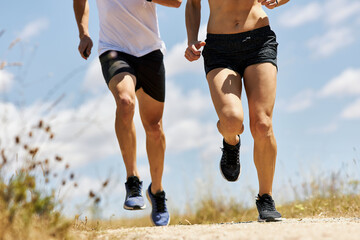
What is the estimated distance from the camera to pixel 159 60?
4.77 metres

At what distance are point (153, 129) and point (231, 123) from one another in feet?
2.90

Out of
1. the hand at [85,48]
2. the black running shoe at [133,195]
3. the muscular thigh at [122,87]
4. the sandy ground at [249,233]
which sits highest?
the hand at [85,48]

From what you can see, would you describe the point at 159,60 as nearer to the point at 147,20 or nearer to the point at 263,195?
the point at 147,20

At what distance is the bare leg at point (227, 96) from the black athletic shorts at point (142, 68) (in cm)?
60

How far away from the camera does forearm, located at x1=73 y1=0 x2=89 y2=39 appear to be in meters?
4.77

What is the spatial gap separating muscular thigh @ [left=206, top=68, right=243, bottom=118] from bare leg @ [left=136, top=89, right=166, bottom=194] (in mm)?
700

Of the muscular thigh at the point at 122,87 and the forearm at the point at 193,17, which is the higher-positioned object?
the forearm at the point at 193,17

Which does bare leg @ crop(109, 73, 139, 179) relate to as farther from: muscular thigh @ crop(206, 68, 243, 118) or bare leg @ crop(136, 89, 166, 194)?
muscular thigh @ crop(206, 68, 243, 118)

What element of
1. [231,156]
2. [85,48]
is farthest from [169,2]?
[231,156]

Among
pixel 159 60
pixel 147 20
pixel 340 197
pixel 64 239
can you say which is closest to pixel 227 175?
pixel 159 60

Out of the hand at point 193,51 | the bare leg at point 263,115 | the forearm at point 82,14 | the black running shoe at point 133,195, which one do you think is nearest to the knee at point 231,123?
the bare leg at point 263,115

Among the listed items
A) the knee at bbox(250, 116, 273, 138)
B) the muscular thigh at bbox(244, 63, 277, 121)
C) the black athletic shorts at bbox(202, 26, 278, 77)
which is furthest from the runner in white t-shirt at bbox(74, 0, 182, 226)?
the knee at bbox(250, 116, 273, 138)

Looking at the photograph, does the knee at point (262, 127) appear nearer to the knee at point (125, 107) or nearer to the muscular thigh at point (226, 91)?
the muscular thigh at point (226, 91)

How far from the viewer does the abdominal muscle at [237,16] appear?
437 cm
